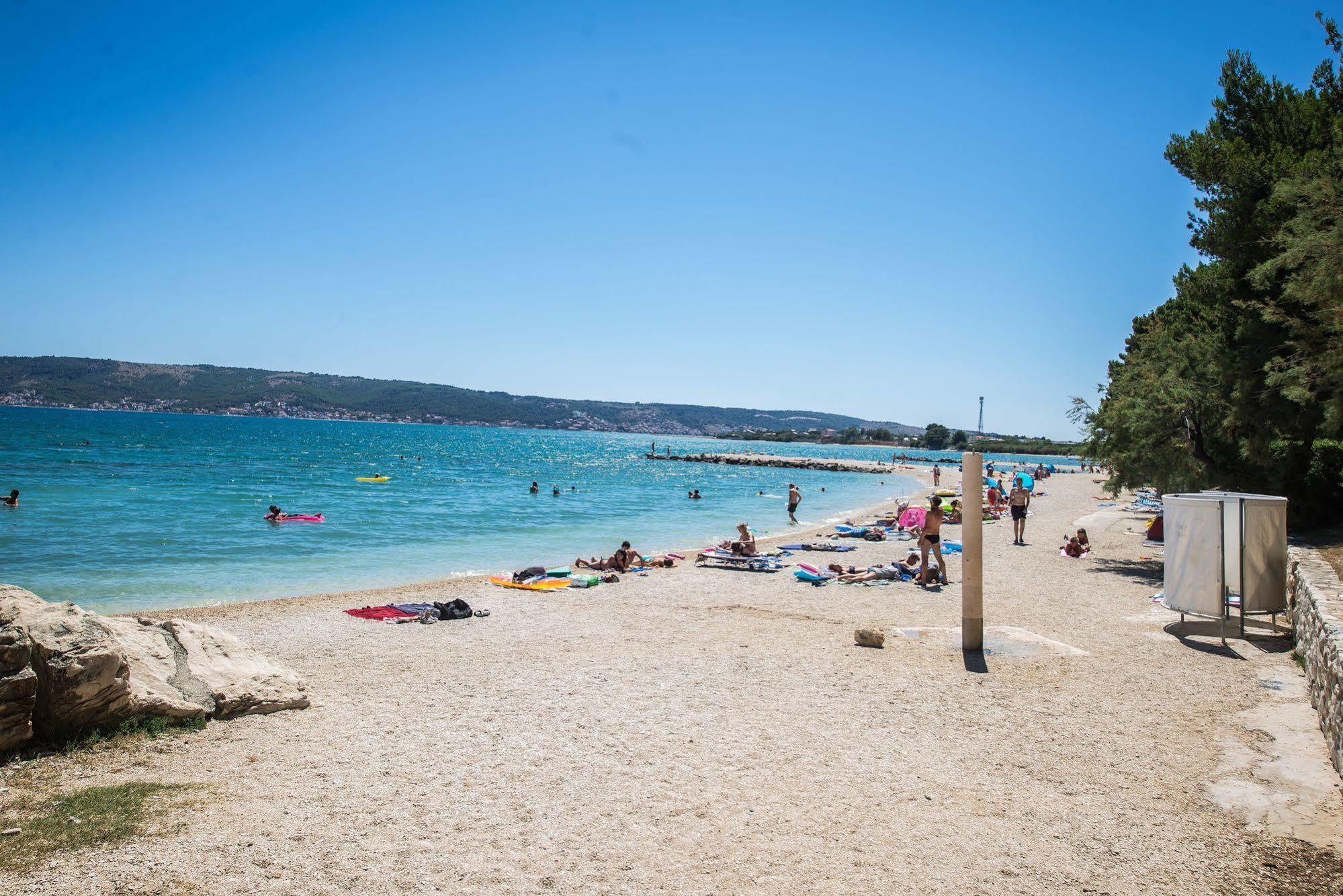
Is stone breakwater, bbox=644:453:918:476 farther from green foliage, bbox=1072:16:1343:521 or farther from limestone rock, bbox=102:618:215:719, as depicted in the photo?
limestone rock, bbox=102:618:215:719

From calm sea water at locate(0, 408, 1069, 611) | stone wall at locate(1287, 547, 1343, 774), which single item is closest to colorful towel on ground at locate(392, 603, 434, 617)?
calm sea water at locate(0, 408, 1069, 611)

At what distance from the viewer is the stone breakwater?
8588 centimetres

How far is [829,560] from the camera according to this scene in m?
18.5

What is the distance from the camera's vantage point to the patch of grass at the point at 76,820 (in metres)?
4.21

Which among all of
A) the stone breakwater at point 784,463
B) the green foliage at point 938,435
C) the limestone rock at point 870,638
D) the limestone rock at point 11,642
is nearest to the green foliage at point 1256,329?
the limestone rock at point 870,638

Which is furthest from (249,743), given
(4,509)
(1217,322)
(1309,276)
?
(4,509)

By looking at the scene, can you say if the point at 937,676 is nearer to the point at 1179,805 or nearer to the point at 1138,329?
the point at 1179,805

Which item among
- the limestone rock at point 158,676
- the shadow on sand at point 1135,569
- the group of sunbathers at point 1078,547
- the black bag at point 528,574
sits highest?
the limestone rock at point 158,676

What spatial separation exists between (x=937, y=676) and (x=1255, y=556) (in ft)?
14.7

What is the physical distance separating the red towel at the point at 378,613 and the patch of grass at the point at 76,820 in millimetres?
6515

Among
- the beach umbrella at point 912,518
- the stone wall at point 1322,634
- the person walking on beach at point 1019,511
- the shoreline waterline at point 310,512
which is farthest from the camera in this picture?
the beach umbrella at point 912,518

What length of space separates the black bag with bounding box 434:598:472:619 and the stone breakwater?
74216mm

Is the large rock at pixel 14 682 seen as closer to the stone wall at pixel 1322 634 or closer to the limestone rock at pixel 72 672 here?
the limestone rock at pixel 72 672

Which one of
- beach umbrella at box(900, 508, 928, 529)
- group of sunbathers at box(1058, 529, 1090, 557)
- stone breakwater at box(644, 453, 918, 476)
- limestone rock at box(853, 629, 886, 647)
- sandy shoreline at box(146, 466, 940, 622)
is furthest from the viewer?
stone breakwater at box(644, 453, 918, 476)
